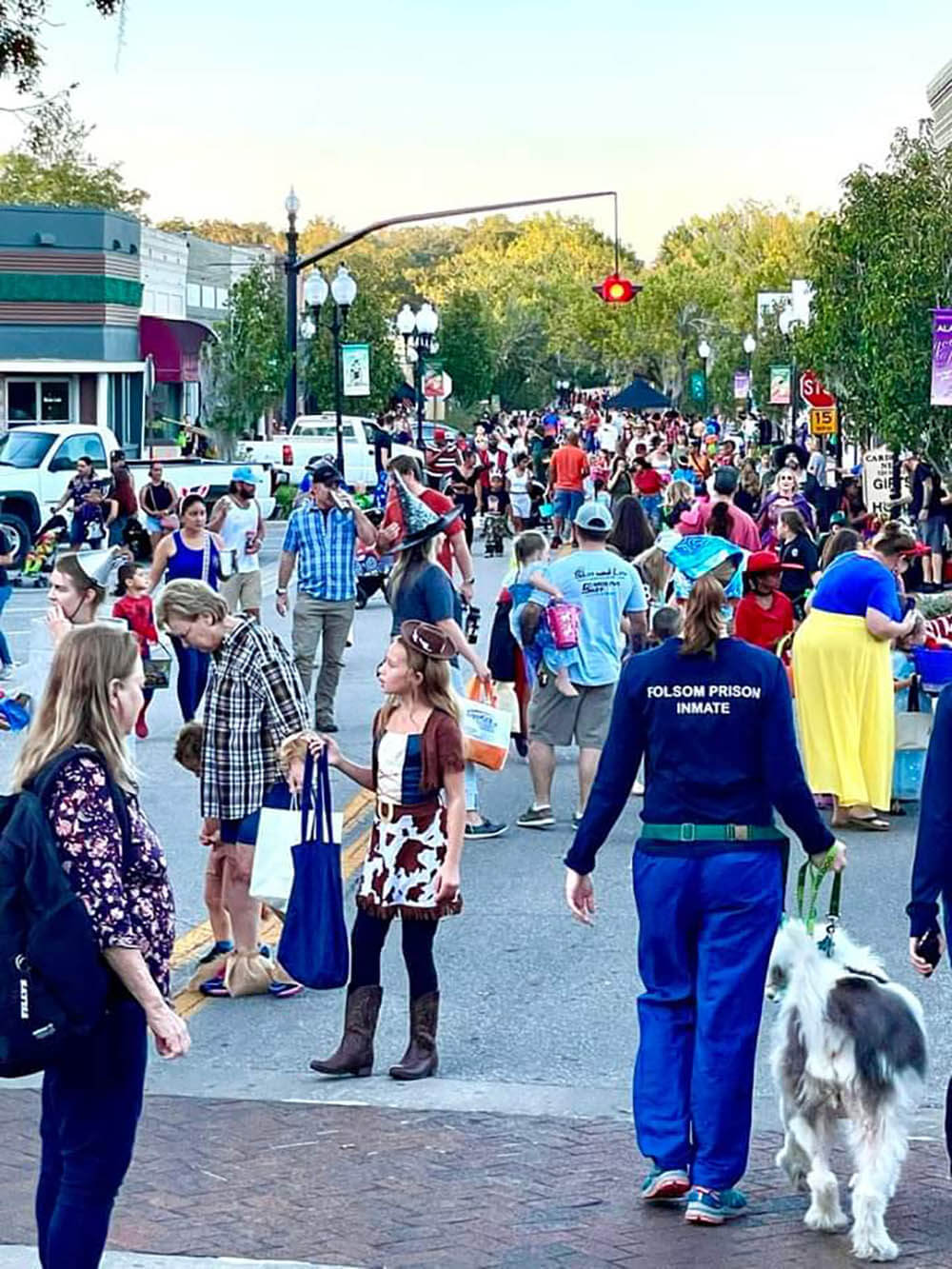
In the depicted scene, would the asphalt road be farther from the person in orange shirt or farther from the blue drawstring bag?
the person in orange shirt

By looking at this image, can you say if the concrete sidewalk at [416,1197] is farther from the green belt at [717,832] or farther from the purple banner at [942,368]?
the purple banner at [942,368]

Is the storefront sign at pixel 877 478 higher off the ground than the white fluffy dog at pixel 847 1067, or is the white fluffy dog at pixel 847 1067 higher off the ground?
the storefront sign at pixel 877 478

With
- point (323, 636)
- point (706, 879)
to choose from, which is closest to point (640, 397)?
point (323, 636)

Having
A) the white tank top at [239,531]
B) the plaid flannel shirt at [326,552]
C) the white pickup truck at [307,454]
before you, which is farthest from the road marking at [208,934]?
the white pickup truck at [307,454]

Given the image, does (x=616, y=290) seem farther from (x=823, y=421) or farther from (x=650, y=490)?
(x=650, y=490)

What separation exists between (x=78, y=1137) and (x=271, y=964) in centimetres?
408

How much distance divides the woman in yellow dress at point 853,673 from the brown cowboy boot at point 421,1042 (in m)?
4.97

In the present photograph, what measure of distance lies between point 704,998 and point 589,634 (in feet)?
20.6

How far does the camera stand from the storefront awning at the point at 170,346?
58656 millimetres

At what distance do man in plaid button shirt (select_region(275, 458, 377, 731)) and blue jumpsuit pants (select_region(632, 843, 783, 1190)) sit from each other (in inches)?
370

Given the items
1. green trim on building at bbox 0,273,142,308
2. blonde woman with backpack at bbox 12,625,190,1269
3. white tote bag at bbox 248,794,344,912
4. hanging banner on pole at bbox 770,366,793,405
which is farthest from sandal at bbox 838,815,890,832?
green trim on building at bbox 0,273,142,308

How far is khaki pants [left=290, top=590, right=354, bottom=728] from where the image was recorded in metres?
15.8

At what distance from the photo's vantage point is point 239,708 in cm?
856

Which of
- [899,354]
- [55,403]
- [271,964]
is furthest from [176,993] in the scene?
[55,403]
